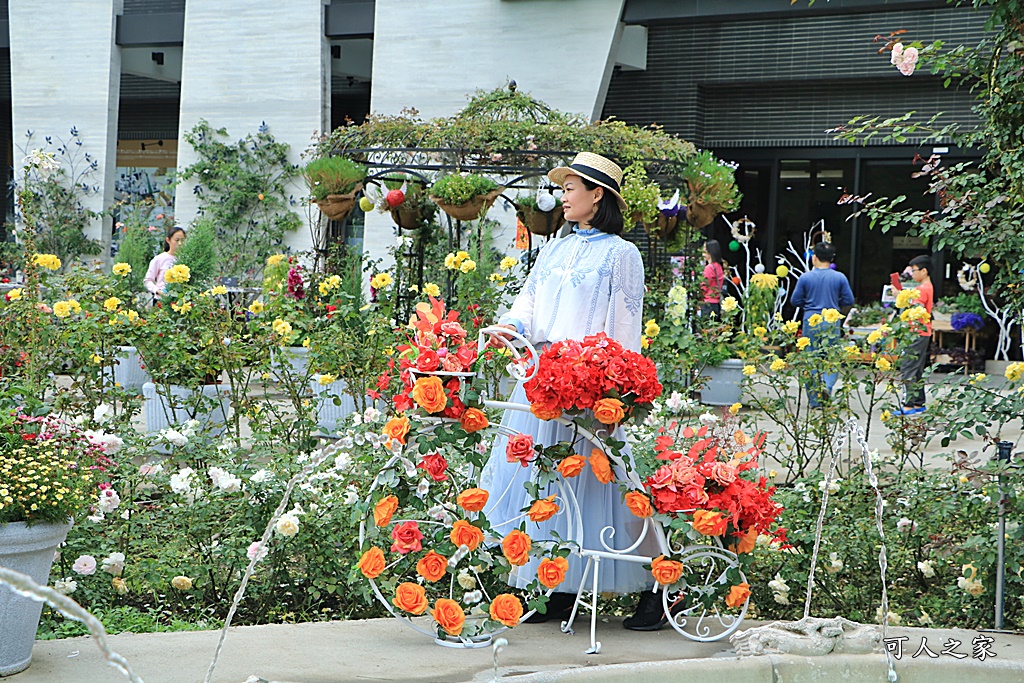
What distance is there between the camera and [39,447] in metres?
3.27

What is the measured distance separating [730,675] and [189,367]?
14.7ft

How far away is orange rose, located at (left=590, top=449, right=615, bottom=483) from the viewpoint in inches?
135

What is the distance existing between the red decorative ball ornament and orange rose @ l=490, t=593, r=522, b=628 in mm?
5456

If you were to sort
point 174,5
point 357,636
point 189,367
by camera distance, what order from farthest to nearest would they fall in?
point 174,5 < point 189,367 < point 357,636

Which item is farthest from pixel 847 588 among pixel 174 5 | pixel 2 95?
pixel 2 95

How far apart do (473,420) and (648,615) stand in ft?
3.00

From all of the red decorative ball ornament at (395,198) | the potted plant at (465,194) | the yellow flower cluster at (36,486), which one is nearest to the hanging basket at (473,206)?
the potted plant at (465,194)

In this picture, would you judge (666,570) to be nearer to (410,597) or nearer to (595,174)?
(410,597)

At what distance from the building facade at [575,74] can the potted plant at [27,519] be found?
9.70m

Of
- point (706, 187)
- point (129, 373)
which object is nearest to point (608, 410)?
point (706, 187)

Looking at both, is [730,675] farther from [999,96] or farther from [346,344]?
[346,344]

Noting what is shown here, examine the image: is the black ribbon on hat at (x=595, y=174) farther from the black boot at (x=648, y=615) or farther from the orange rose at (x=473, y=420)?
the black boot at (x=648, y=615)

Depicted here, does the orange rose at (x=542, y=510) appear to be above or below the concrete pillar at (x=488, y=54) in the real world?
below

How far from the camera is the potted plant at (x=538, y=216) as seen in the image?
8.04m
